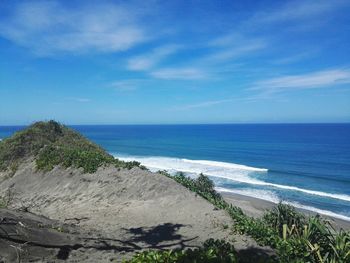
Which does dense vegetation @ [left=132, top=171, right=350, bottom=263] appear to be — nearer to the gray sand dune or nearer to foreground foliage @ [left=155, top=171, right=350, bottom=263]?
foreground foliage @ [left=155, top=171, right=350, bottom=263]

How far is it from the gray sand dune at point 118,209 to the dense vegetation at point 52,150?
57 cm

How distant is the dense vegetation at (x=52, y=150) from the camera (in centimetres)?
2103

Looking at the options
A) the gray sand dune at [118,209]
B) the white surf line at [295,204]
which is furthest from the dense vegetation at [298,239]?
the white surf line at [295,204]

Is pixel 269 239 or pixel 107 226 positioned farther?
pixel 107 226

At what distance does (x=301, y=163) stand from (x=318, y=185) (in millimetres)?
17700

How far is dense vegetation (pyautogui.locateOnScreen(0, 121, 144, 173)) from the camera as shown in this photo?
21.0 m

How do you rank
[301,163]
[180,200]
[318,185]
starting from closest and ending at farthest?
[180,200]
[318,185]
[301,163]

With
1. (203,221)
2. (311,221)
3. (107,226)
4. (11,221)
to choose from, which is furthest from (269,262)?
(107,226)

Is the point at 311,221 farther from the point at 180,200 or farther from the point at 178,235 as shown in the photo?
the point at 180,200

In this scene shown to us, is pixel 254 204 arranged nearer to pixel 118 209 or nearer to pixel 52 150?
pixel 52 150

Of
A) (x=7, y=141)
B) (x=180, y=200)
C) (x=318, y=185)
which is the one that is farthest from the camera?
(x=318, y=185)

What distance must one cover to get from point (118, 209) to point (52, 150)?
362 inches

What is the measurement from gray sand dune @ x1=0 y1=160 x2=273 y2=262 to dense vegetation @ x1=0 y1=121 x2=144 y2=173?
1.86 feet

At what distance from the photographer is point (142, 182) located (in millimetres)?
18281
